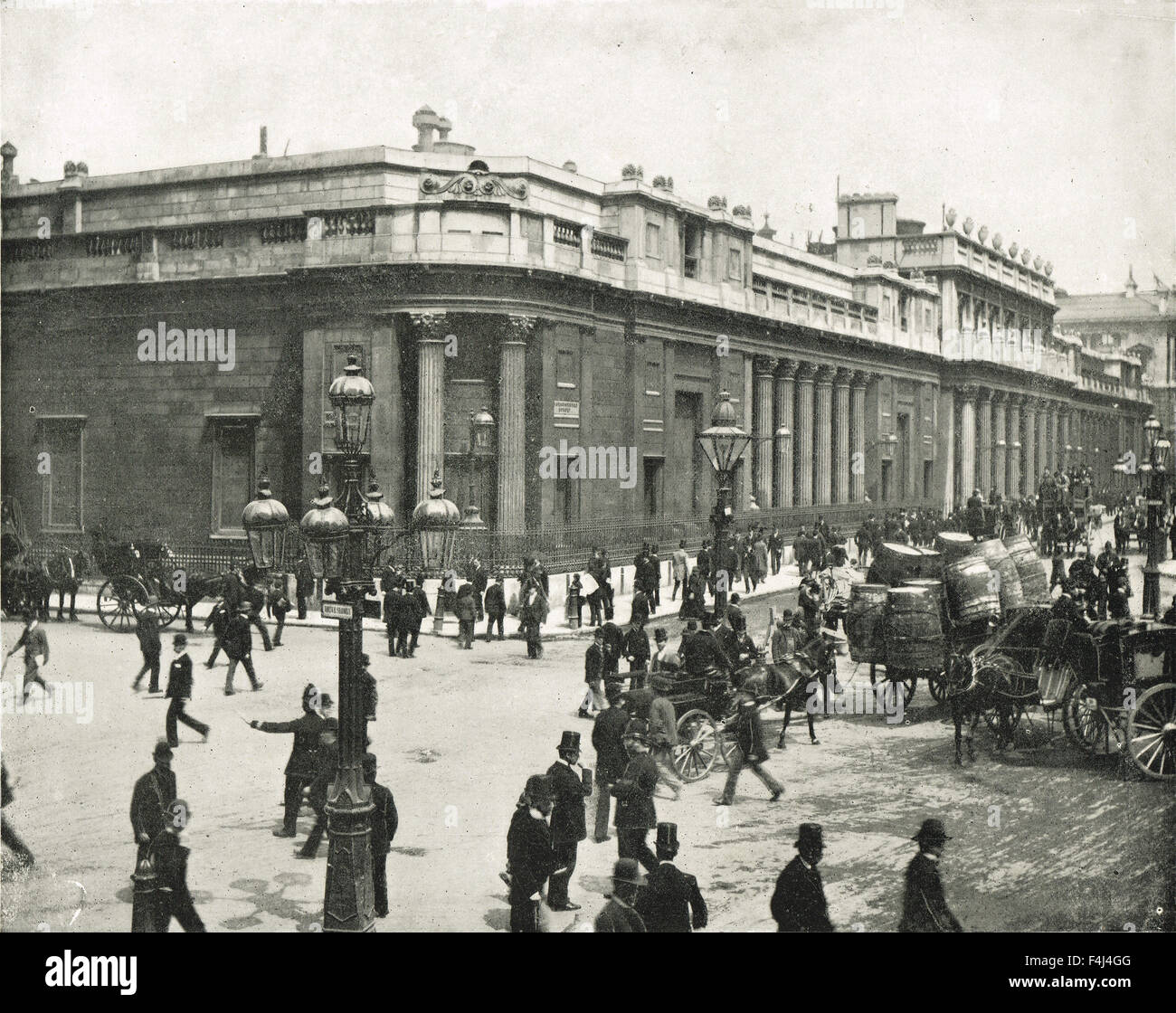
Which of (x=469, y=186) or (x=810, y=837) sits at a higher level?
(x=469, y=186)

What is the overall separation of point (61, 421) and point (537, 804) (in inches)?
806

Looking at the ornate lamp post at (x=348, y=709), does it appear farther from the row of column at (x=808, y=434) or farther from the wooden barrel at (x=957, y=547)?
the row of column at (x=808, y=434)

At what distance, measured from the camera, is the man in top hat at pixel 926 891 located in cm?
764

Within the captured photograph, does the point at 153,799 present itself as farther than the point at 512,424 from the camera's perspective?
No

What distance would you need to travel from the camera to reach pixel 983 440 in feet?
192

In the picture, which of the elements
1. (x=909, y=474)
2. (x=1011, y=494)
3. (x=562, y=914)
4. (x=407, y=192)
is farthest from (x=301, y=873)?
(x=1011, y=494)

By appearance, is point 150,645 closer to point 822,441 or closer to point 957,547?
point 957,547

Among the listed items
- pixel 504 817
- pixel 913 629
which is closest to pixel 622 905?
pixel 504 817

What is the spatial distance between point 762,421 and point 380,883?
31.4m

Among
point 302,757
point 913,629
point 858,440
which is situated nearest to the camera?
point 302,757

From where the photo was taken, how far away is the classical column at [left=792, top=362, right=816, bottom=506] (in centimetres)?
4200

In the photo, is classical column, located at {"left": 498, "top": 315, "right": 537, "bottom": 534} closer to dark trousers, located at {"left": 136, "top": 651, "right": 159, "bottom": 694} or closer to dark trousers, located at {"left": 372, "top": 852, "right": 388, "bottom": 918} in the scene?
dark trousers, located at {"left": 136, "top": 651, "right": 159, "bottom": 694}

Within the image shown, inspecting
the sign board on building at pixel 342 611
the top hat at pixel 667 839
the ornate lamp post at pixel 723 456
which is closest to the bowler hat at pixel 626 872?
the top hat at pixel 667 839

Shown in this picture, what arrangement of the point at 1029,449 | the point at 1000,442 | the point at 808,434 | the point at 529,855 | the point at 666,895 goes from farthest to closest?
1. the point at 1029,449
2. the point at 1000,442
3. the point at 808,434
4. the point at 529,855
5. the point at 666,895
